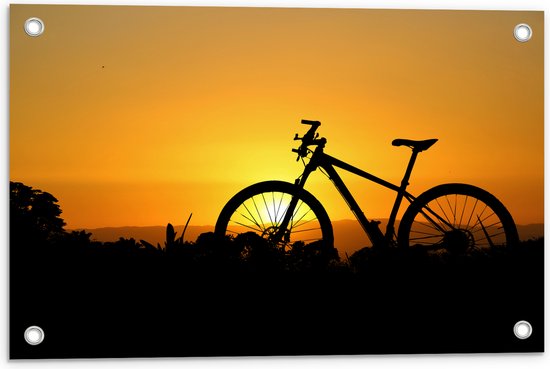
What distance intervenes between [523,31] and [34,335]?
2.57 m

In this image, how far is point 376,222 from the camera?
3.79m

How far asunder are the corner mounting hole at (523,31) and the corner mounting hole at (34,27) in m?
2.12

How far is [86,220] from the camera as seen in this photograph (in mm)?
3717

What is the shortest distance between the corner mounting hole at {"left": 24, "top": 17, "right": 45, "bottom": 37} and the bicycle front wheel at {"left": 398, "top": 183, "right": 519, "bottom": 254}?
5.94ft

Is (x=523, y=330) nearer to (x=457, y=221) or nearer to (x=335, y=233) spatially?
(x=457, y=221)

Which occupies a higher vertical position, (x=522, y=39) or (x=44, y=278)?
(x=522, y=39)

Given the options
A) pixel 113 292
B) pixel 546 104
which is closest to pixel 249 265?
pixel 113 292

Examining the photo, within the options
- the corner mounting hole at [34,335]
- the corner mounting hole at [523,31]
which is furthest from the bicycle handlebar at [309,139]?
the corner mounting hole at [34,335]

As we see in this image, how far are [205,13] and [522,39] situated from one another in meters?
1.44

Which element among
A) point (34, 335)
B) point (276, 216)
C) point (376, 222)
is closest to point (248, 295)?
point (276, 216)

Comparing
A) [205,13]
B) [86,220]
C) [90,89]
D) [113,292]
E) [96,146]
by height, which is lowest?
[113,292]

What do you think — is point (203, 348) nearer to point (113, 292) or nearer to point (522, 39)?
point (113, 292)

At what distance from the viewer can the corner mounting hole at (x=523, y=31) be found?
386 centimetres

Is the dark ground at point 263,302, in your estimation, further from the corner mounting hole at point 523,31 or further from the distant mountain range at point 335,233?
the corner mounting hole at point 523,31
